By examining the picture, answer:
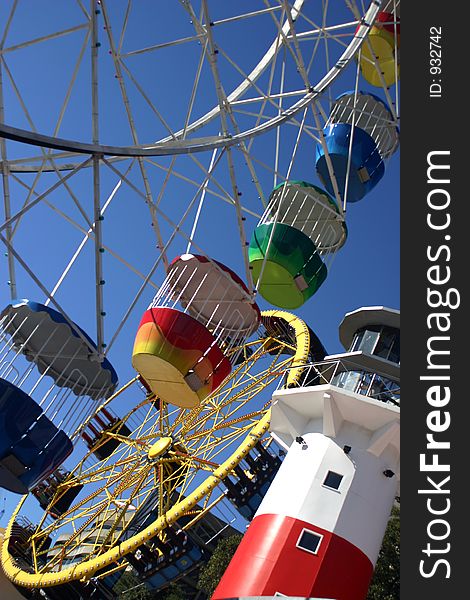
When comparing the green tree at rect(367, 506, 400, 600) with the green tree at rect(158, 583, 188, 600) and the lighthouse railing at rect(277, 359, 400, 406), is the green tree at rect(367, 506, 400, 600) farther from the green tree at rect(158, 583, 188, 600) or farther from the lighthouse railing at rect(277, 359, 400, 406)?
the green tree at rect(158, 583, 188, 600)

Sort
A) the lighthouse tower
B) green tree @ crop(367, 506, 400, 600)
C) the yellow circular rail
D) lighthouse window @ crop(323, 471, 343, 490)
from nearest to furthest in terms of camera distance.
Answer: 1. the lighthouse tower
2. lighthouse window @ crop(323, 471, 343, 490)
3. green tree @ crop(367, 506, 400, 600)
4. the yellow circular rail

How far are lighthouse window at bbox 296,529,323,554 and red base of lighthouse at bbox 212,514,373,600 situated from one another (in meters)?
0.06

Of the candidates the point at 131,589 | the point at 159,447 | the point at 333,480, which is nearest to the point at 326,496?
the point at 333,480

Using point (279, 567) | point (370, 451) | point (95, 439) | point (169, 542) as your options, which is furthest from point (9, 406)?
point (95, 439)

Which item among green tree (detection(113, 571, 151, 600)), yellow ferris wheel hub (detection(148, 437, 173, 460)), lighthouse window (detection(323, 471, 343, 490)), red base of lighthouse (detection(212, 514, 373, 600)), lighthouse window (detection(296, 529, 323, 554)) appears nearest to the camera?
red base of lighthouse (detection(212, 514, 373, 600))

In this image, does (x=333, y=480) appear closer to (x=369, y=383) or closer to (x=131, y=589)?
(x=369, y=383)

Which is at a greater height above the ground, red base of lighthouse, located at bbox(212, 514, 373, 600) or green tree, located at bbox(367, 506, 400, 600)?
green tree, located at bbox(367, 506, 400, 600)

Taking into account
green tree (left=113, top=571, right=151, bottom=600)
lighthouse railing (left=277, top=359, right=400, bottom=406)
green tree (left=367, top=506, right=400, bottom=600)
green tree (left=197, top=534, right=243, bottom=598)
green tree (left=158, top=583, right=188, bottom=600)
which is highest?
lighthouse railing (left=277, top=359, right=400, bottom=406)

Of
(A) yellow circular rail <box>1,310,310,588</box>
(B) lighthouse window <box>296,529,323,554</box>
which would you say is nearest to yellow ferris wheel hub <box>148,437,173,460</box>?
(A) yellow circular rail <box>1,310,310,588</box>

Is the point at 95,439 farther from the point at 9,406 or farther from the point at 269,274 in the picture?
the point at 9,406

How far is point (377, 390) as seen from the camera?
55.5 ft

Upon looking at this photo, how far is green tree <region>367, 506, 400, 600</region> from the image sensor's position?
2002 cm

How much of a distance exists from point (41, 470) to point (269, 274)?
27.2 ft

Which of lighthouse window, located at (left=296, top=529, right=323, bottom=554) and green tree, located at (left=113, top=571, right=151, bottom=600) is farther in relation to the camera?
green tree, located at (left=113, top=571, right=151, bottom=600)
